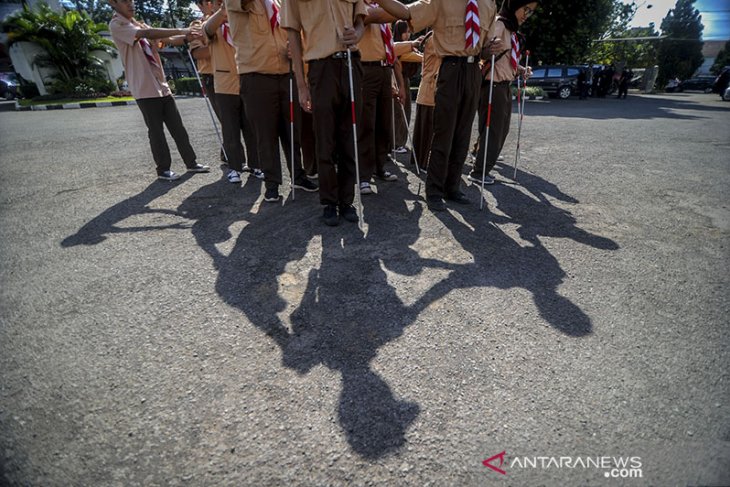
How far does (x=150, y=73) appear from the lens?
4594 mm

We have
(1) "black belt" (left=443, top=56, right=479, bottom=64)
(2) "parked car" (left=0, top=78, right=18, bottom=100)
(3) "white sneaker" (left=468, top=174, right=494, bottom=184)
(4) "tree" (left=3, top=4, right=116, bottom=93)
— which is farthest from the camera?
(2) "parked car" (left=0, top=78, right=18, bottom=100)

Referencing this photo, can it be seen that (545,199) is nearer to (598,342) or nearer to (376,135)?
(376,135)

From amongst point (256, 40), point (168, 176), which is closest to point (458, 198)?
point (256, 40)

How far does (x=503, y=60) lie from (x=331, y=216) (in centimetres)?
278

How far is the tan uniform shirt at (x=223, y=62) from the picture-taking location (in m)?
4.29

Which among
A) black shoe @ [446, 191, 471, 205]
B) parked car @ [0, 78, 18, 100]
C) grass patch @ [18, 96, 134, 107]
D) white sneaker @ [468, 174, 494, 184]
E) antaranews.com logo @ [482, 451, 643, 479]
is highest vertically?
parked car @ [0, 78, 18, 100]

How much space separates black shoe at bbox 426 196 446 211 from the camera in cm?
375

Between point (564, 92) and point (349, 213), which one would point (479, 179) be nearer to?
point (349, 213)

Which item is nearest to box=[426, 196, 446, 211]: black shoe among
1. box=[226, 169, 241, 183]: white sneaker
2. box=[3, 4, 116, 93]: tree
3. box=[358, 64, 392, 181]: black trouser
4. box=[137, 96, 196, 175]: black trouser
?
box=[358, 64, 392, 181]: black trouser

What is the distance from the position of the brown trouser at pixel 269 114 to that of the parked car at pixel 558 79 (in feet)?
66.6

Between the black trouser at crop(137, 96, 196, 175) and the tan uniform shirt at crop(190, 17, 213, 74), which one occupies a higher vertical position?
the tan uniform shirt at crop(190, 17, 213, 74)

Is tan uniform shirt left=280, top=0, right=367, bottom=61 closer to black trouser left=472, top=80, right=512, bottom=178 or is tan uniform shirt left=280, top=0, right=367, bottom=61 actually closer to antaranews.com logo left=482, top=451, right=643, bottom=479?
black trouser left=472, top=80, right=512, bottom=178

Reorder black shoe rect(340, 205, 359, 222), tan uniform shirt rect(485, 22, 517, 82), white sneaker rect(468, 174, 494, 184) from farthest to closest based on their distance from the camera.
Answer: white sneaker rect(468, 174, 494, 184), tan uniform shirt rect(485, 22, 517, 82), black shoe rect(340, 205, 359, 222)

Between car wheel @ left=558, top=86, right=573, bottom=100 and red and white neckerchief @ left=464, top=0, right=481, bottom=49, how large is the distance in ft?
65.0
